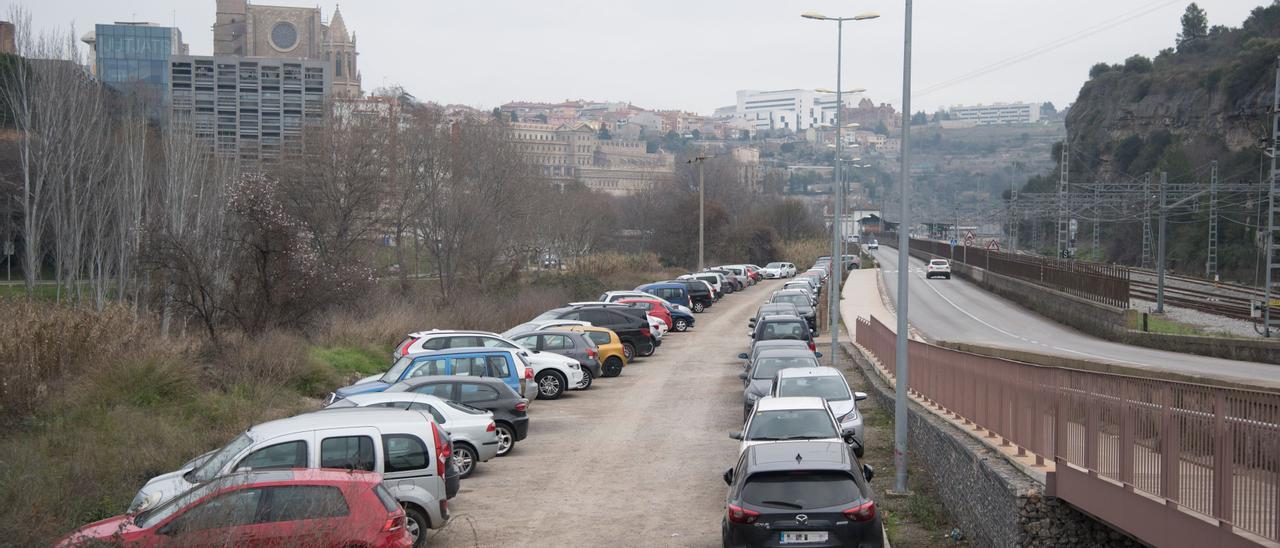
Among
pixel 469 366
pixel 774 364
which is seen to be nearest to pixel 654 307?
pixel 774 364

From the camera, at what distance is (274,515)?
1008 centimetres

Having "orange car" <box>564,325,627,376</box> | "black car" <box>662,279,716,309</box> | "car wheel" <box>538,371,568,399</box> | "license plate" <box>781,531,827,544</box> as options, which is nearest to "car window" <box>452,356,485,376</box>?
"car wheel" <box>538,371,568,399</box>

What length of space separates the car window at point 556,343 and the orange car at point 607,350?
1.68 m

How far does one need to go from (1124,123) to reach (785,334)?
9228cm

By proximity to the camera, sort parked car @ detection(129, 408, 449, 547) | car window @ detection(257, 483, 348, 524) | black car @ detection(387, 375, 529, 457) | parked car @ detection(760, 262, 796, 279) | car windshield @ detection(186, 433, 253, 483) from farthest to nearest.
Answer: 1. parked car @ detection(760, 262, 796, 279)
2. black car @ detection(387, 375, 529, 457)
3. parked car @ detection(129, 408, 449, 547)
4. car windshield @ detection(186, 433, 253, 483)
5. car window @ detection(257, 483, 348, 524)

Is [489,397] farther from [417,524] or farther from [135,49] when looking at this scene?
[135,49]

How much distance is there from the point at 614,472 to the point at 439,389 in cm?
369

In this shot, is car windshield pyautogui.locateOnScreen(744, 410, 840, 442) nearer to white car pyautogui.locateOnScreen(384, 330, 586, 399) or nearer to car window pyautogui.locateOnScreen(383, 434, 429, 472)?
car window pyautogui.locateOnScreen(383, 434, 429, 472)

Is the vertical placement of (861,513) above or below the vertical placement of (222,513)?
below

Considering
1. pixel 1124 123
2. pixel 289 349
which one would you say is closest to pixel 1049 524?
pixel 289 349

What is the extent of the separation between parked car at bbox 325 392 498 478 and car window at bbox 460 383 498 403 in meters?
1.63

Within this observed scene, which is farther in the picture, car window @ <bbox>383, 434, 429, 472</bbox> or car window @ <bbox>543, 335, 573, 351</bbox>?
car window @ <bbox>543, 335, 573, 351</bbox>

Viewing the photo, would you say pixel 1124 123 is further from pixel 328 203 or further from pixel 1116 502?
pixel 1116 502

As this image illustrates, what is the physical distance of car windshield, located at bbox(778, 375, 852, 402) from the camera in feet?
58.5
